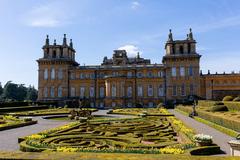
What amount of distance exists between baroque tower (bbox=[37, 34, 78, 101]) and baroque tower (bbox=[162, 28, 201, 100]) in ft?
65.0

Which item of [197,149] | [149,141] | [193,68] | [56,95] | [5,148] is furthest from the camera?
[56,95]

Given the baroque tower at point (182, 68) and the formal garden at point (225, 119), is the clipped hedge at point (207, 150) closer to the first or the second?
the formal garden at point (225, 119)

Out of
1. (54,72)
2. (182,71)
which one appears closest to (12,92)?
(54,72)

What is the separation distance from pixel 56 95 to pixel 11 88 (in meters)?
28.8

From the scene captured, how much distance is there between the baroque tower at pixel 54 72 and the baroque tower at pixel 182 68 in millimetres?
19820

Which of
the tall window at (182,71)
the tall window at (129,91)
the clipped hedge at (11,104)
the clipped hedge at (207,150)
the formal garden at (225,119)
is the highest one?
the tall window at (182,71)

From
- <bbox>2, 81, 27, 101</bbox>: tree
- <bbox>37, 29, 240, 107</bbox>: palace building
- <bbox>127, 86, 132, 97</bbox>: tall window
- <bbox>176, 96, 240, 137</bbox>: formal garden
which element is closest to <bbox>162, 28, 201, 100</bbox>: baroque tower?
<bbox>37, 29, 240, 107</bbox>: palace building

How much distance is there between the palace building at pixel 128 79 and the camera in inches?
2090

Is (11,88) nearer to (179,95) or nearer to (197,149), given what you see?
(179,95)

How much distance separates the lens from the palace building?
53094mm

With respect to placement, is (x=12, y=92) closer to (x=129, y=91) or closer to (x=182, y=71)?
(x=129, y=91)

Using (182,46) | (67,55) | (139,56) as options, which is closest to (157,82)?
(182,46)

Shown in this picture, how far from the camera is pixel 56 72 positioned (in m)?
57.6

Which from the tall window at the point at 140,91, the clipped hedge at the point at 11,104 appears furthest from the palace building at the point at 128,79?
the clipped hedge at the point at 11,104
